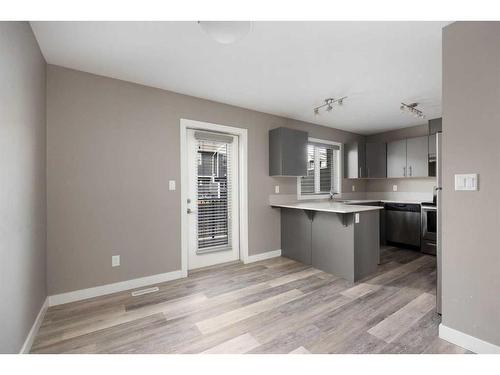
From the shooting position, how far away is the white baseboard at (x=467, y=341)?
1542 mm

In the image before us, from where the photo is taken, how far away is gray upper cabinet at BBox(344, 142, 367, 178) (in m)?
4.96

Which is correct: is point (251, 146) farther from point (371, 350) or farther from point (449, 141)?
point (371, 350)

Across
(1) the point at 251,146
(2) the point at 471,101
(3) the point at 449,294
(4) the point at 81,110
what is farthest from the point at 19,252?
(2) the point at 471,101

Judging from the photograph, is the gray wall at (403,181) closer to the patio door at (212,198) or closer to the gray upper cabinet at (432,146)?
the gray upper cabinet at (432,146)

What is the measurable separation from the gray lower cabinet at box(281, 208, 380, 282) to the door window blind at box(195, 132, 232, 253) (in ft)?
3.76

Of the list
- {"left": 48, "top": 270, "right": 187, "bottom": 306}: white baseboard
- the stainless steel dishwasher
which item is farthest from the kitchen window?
{"left": 48, "top": 270, "right": 187, "bottom": 306}: white baseboard

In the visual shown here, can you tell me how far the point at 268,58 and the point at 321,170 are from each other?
9.83ft

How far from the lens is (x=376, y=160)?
5.00 meters

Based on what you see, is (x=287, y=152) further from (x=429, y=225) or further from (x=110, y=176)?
(x=429, y=225)

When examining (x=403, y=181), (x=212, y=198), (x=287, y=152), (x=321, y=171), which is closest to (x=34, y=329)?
(x=212, y=198)

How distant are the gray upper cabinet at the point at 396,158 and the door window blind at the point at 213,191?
344cm

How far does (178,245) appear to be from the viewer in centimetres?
301

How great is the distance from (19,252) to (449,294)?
3.08 metres
